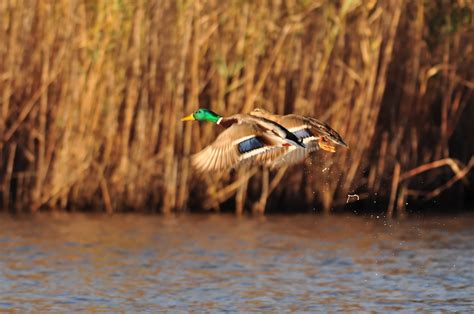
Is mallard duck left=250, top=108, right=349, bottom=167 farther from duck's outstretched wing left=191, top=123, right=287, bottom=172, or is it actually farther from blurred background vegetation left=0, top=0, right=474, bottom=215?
blurred background vegetation left=0, top=0, right=474, bottom=215

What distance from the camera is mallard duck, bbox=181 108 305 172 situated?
6191 mm

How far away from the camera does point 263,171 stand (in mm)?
10617

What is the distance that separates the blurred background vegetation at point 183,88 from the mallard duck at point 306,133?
3.36 m

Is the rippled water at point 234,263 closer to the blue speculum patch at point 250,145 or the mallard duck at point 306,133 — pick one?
the mallard duck at point 306,133

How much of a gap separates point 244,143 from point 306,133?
1.65 ft

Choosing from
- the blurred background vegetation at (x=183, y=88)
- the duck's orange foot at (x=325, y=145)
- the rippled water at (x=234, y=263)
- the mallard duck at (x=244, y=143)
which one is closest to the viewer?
the mallard duck at (x=244, y=143)

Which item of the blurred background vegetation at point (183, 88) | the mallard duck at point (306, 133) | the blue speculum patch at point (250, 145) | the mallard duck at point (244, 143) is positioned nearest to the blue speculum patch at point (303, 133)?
the mallard duck at point (306, 133)

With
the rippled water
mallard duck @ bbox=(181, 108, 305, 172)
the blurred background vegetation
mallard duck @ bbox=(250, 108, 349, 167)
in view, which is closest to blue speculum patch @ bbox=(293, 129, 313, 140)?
mallard duck @ bbox=(250, 108, 349, 167)

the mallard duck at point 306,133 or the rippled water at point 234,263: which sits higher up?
the mallard duck at point 306,133

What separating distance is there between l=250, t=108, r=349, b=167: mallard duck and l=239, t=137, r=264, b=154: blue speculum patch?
31 centimetres

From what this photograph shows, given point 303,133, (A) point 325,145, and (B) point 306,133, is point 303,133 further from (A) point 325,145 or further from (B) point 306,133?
(A) point 325,145

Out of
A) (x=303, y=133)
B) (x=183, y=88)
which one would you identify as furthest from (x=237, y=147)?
(x=183, y=88)

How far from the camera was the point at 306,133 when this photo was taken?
21.9 ft

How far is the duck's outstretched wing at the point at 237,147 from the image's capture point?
620 cm
